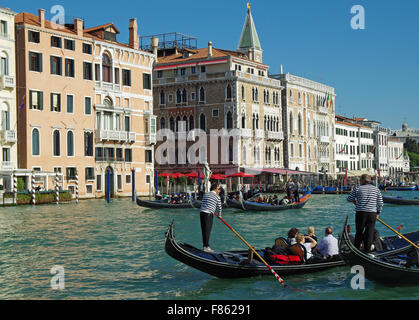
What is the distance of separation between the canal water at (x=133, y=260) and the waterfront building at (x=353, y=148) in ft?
101

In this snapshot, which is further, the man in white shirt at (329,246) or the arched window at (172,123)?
the arched window at (172,123)

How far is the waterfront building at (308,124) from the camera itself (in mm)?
41625

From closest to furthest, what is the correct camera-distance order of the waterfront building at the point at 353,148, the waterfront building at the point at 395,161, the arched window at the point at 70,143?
the arched window at the point at 70,143 < the waterfront building at the point at 353,148 < the waterfront building at the point at 395,161

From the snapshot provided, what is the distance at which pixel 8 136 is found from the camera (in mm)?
24812

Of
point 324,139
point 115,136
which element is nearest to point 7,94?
point 115,136

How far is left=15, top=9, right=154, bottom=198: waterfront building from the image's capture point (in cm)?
2589

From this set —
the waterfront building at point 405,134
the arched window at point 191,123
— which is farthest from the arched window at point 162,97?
the waterfront building at point 405,134

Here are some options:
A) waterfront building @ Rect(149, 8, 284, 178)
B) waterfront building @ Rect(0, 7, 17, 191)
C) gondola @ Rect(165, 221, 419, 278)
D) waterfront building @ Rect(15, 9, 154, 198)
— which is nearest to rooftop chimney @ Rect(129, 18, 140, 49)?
waterfront building @ Rect(15, 9, 154, 198)

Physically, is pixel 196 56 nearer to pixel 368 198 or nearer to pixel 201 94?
pixel 201 94

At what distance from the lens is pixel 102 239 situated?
1324 cm

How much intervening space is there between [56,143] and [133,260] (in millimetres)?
17515

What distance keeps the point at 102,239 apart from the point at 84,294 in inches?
213

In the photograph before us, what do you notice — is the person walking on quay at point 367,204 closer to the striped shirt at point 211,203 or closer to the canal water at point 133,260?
the canal water at point 133,260

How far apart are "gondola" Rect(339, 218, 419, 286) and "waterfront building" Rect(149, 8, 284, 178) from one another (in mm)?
28349
